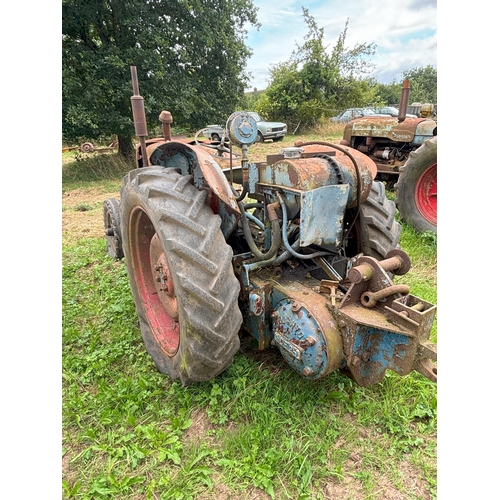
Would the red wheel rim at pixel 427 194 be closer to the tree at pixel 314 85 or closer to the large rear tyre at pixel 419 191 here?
the large rear tyre at pixel 419 191

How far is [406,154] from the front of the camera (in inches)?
238

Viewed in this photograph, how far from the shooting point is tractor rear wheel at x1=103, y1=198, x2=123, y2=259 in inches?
150

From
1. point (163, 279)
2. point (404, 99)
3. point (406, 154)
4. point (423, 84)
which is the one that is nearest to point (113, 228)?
point (163, 279)

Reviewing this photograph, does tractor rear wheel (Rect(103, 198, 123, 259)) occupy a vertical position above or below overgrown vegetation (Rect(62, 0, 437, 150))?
below

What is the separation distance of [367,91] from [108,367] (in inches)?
835

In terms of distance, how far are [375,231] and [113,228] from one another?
2.67 metres

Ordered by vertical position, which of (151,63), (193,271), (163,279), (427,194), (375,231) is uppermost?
(151,63)

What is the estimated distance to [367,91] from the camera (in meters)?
20.0

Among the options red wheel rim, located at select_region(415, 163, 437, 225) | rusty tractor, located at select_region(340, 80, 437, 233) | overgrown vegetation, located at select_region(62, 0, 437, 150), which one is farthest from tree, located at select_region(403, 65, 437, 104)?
red wheel rim, located at select_region(415, 163, 437, 225)

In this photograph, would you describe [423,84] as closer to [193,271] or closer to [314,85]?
[314,85]

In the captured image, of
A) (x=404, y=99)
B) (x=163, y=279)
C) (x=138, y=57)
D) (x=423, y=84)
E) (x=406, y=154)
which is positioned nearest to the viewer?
(x=163, y=279)

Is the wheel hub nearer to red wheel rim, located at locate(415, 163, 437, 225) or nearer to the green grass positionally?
the green grass

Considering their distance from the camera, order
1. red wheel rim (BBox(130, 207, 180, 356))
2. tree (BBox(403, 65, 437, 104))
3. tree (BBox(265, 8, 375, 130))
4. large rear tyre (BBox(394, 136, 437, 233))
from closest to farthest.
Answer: red wheel rim (BBox(130, 207, 180, 356)), large rear tyre (BBox(394, 136, 437, 233)), tree (BBox(265, 8, 375, 130)), tree (BBox(403, 65, 437, 104))

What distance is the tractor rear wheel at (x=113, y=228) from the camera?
3.80 metres
